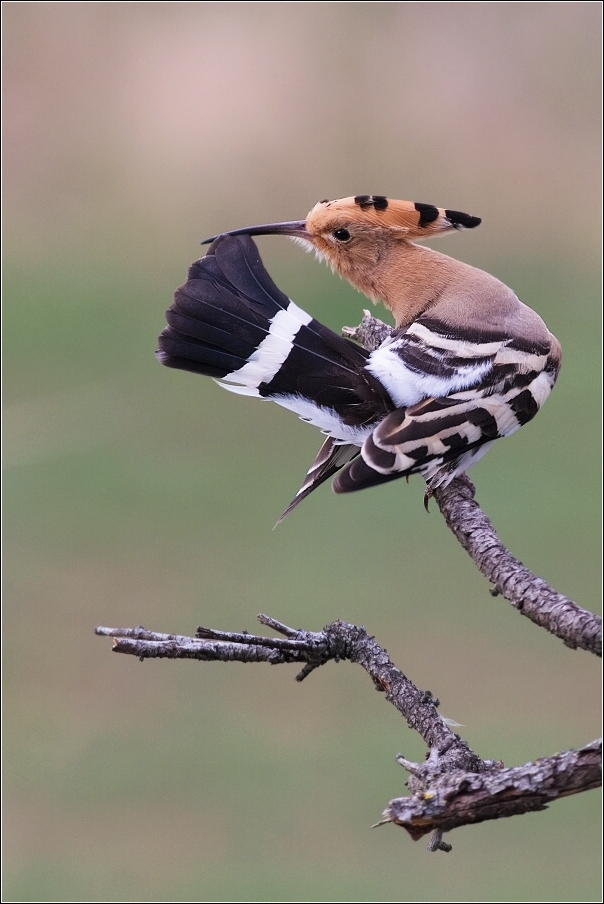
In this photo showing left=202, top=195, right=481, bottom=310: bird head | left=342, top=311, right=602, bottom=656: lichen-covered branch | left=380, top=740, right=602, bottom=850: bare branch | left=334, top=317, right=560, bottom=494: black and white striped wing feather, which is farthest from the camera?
left=202, top=195, right=481, bottom=310: bird head

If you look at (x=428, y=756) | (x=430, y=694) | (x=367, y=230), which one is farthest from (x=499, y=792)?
(x=367, y=230)

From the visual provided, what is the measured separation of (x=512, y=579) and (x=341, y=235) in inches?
35.5

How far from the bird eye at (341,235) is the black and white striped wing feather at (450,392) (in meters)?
0.23

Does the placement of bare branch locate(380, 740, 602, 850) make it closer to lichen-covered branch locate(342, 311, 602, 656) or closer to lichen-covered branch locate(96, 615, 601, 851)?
lichen-covered branch locate(96, 615, 601, 851)

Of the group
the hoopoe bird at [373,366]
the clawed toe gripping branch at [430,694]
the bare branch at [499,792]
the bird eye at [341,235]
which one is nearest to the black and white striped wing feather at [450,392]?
the hoopoe bird at [373,366]

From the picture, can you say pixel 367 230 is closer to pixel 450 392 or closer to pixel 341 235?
pixel 341 235

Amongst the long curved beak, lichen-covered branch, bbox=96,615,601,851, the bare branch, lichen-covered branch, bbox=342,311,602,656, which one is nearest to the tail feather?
lichen-covered branch, bbox=342,311,602,656

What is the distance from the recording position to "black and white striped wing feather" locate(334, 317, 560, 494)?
142 cm

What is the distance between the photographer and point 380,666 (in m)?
1.13

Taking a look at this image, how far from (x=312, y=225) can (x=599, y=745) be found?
49.1 inches

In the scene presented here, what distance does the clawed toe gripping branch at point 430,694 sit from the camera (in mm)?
760

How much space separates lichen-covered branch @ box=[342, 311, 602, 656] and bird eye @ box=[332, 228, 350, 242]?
484 millimetres

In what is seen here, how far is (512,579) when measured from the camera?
1098 mm

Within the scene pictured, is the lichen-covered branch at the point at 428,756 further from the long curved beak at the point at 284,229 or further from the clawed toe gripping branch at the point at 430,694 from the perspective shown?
the long curved beak at the point at 284,229
